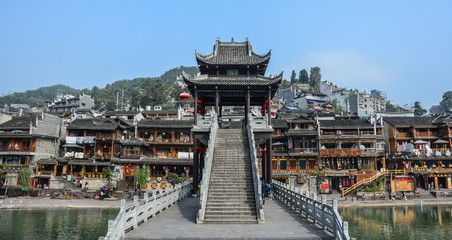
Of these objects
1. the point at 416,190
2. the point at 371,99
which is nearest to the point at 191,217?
the point at 416,190

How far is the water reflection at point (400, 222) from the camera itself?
24797mm

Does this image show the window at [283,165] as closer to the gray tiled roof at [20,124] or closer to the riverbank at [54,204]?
the riverbank at [54,204]

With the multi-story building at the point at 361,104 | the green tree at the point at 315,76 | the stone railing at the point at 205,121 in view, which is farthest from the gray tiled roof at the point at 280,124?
the green tree at the point at 315,76

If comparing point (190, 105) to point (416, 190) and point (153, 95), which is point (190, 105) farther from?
point (416, 190)

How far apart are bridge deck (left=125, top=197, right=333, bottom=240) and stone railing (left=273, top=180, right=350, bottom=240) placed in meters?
0.43

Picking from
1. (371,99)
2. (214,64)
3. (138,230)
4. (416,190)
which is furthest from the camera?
(371,99)

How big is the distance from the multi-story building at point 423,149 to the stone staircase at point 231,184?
38.3 m

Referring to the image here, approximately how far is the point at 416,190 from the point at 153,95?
8223 cm

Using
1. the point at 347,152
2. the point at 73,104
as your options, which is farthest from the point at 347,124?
the point at 73,104

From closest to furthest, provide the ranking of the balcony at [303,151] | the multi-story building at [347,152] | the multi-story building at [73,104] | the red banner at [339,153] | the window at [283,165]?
the red banner at [339,153]
the multi-story building at [347,152]
the balcony at [303,151]
the window at [283,165]
the multi-story building at [73,104]

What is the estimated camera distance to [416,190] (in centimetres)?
4531

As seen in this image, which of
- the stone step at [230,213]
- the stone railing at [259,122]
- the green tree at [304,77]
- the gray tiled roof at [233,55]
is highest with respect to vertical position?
the green tree at [304,77]

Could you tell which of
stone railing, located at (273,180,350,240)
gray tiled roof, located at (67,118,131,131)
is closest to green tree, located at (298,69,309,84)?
gray tiled roof, located at (67,118,131,131)

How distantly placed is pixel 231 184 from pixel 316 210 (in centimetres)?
472
